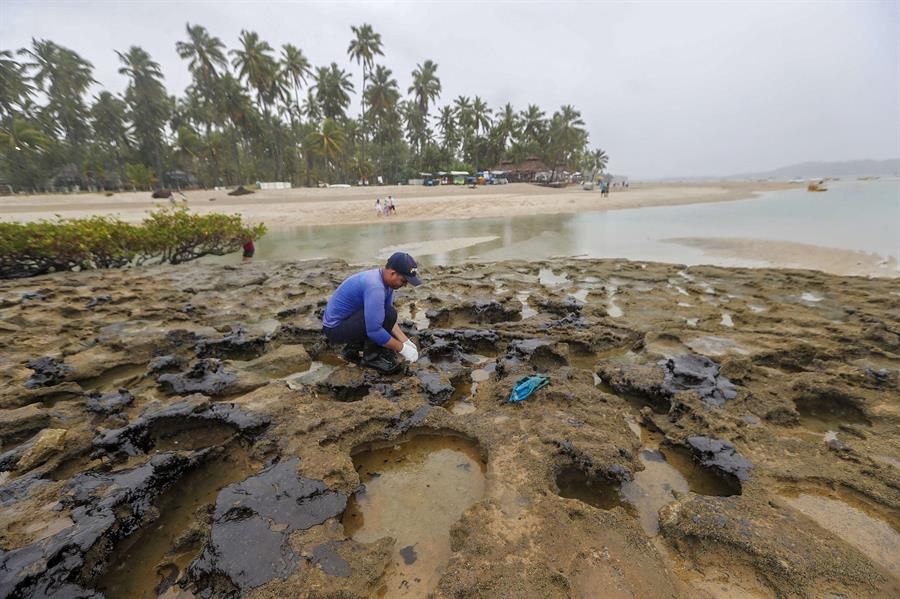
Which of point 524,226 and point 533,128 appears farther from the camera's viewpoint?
point 533,128

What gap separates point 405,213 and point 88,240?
1895 cm

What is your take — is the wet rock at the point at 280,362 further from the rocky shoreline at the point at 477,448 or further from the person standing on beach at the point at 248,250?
the person standing on beach at the point at 248,250

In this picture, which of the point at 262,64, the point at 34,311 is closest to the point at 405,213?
the point at 34,311

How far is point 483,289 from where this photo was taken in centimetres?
813

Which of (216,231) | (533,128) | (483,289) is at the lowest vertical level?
(483,289)

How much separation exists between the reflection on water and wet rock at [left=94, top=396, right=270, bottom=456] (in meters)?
8.75

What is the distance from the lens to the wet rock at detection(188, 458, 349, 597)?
2043mm

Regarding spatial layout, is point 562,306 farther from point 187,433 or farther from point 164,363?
point 164,363

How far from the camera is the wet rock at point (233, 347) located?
502 cm

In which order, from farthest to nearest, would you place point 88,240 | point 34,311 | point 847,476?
point 88,240 → point 34,311 → point 847,476

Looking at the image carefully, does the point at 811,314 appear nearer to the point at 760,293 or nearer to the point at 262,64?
the point at 760,293

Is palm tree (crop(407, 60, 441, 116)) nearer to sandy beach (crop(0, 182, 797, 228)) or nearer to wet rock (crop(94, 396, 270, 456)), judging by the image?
sandy beach (crop(0, 182, 797, 228))

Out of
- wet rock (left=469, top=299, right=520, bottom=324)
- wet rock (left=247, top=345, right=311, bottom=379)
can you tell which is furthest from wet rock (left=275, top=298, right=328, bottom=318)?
wet rock (left=469, top=299, right=520, bottom=324)

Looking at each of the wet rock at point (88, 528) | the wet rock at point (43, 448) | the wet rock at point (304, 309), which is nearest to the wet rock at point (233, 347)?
the wet rock at point (304, 309)
